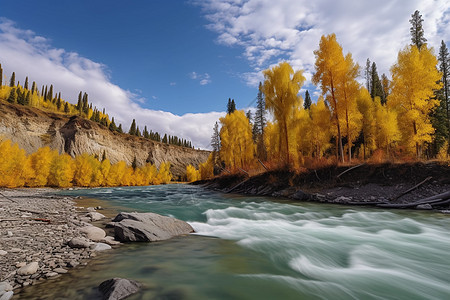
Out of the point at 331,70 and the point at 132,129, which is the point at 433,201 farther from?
the point at 132,129

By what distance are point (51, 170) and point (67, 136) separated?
995 inches

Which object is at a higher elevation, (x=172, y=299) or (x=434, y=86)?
(x=434, y=86)

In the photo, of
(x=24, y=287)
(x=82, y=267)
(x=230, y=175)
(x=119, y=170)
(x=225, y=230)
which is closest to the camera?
(x=24, y=287)

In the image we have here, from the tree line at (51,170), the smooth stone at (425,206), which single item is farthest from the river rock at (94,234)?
the tree line at (51,170)

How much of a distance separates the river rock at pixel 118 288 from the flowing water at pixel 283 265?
0.14 metres

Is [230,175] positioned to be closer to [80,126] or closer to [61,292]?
[61,292]

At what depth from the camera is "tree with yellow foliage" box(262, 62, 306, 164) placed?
21.2m

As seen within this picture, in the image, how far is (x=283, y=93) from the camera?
846 inches

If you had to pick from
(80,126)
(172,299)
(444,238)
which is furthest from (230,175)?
(80,126)

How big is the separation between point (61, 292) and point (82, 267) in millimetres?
1005

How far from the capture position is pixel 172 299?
2828mm

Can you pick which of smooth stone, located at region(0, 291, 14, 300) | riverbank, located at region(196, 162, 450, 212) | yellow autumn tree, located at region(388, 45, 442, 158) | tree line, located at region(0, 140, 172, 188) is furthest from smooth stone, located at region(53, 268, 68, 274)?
tree line, located at region(0, 140, 172, 188)

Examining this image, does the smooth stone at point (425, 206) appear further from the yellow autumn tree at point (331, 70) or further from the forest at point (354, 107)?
the yellow autumn tree at point (331, 70)

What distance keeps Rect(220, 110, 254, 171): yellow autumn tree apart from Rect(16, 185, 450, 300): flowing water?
29.4 metres
